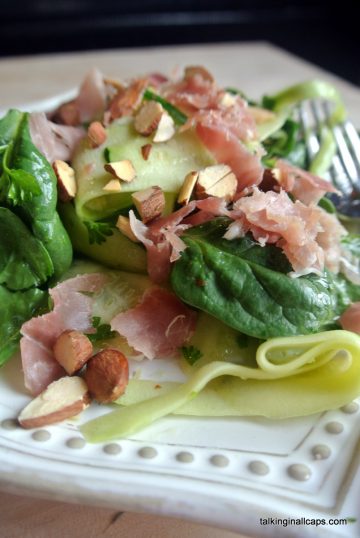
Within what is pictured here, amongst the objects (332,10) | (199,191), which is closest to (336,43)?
(332,10)

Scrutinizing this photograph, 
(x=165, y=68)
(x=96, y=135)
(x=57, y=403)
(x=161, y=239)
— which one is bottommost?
(x=165, y=68)

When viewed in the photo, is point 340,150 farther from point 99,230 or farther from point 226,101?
point 99,230

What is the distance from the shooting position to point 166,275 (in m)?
1.84

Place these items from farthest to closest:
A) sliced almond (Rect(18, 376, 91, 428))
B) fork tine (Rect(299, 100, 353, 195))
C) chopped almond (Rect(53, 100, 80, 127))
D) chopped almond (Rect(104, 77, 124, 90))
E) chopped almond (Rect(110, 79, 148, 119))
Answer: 1. fork tine (Rect(299, 100, 353, 195))
2. chopped almond (Rect(104, 77, 124, 90))
3. chopped almond (Rect(53, 100, 80, 127))
4. chopped almond (Rect(110, 79, 148, 119))
5. sliced almond (Rect(18, 376, 91, 428))

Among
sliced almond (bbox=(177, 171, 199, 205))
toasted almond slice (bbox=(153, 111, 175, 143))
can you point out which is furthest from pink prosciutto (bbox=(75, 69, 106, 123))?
sliced almond (bbox=(177, 171, 199, 205))

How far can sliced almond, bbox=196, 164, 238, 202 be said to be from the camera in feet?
6.36

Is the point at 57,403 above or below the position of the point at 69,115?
below

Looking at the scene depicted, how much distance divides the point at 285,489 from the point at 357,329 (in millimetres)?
618

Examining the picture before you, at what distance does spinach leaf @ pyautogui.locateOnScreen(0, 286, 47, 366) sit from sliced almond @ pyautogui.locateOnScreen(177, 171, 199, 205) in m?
0.49

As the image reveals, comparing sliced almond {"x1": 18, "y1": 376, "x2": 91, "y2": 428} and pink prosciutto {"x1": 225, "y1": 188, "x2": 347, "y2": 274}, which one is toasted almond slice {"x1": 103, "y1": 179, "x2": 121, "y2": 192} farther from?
sliced almond {"x1": 18, "y1": 376, "x2": 91, "y2": 428}

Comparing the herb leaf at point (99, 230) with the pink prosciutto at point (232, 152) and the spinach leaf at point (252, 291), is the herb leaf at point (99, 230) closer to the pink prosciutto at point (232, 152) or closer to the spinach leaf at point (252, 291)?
the spinach leaf at point (252, 291)

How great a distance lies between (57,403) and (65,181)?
0.71m

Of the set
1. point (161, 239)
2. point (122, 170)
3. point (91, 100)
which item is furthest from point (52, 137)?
point (161, 239)

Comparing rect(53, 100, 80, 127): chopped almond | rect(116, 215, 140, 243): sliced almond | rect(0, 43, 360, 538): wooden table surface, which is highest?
rect(53, 100, 80, 127): chopped almond
